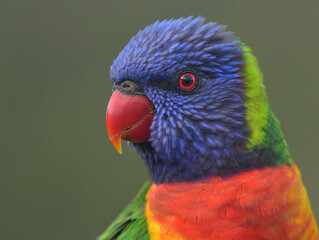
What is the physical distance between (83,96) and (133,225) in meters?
2.19

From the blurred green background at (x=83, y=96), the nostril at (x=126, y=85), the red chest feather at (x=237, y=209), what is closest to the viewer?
the red chest feather at (x=237, y=209)

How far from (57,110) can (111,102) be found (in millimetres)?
2289

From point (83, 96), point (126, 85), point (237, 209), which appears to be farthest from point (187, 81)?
point (83, 96)

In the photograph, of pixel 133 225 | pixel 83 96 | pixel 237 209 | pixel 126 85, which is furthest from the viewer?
pixel 83 96

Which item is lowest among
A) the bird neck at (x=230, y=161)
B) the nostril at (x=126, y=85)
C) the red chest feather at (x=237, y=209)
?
the red chest feather at (x=237, y=209)

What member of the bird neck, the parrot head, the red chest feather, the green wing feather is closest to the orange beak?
the parrot head

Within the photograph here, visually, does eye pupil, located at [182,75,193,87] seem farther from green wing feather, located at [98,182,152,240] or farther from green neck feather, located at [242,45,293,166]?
green wing feather, located at [98,182,152,240]

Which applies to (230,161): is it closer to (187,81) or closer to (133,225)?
(187,81)

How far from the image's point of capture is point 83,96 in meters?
3.64

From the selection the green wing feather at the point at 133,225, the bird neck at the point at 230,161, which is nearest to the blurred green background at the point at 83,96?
the green wing feather at the point at 133,225

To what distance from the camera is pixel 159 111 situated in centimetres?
147

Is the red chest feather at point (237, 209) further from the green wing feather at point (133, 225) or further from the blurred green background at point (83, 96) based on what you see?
the blurred green background at point (83, 96)

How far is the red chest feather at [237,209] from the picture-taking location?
135 cm

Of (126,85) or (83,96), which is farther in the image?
(83,96)
